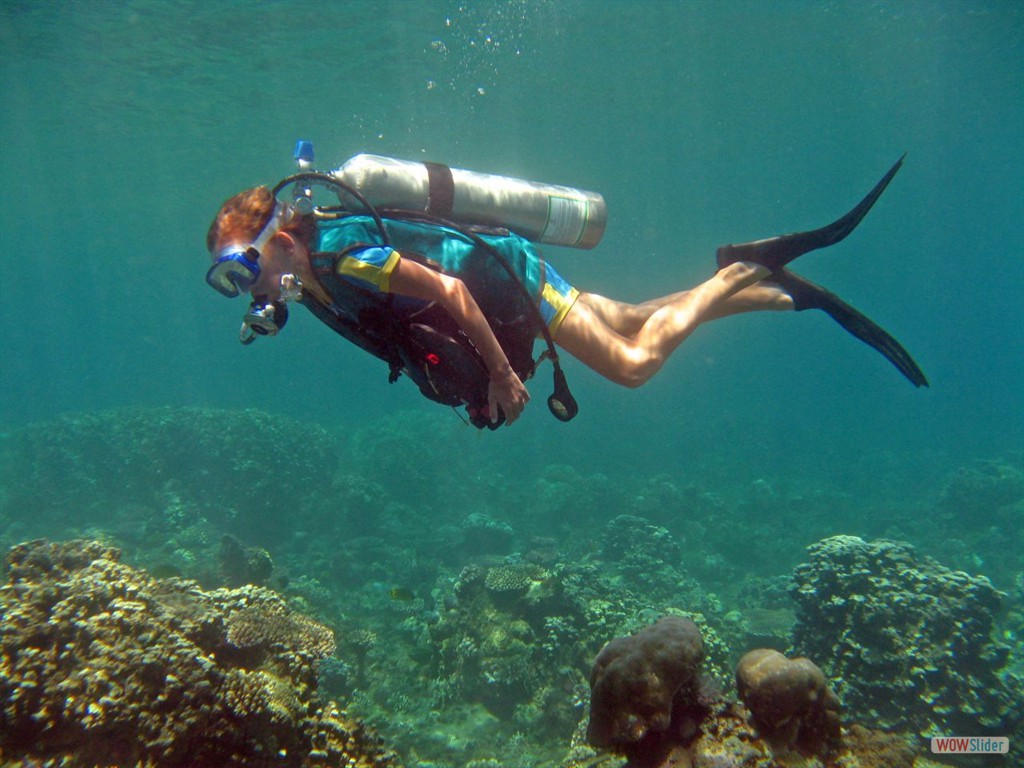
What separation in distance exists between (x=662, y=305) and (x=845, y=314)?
1918mm

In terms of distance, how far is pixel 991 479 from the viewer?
17859 mm

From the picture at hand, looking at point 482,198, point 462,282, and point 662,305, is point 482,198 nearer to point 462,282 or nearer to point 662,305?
point 462,282

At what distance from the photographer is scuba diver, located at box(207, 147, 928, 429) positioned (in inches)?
138

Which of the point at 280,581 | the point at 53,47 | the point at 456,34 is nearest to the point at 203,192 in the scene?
the point at 53,47

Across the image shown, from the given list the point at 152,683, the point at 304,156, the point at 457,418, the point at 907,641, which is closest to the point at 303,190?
the point at 304,156

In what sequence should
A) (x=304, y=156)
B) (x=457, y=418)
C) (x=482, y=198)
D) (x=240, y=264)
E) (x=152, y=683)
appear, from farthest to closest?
(x=457, y=418) → (x=482, y=198) → (x=304, y=156) → (x=152, y=683) → (x=240, y=264)

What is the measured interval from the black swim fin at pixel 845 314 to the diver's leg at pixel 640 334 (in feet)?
1.94

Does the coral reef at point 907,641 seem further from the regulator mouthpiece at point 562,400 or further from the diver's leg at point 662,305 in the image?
the regulator mouthpiece at point 562,400

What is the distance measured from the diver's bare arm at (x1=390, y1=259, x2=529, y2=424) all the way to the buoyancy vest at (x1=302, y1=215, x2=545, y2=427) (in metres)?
0.14

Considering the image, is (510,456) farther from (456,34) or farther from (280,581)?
(456,34)

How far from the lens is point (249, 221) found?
3510 millimetres

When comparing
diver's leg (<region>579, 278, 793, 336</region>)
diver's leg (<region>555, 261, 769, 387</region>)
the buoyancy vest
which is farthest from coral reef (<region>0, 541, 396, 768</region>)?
diver's leg (<region>579, 278, 793, 336</region>)

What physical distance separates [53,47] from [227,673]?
24.2 meters

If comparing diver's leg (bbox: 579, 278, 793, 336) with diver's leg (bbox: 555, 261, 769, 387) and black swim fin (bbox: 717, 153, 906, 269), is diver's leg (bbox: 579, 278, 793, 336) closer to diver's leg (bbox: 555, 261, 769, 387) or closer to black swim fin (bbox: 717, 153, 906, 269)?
diver's leg (bbox: 555, 261, 769, 387)
